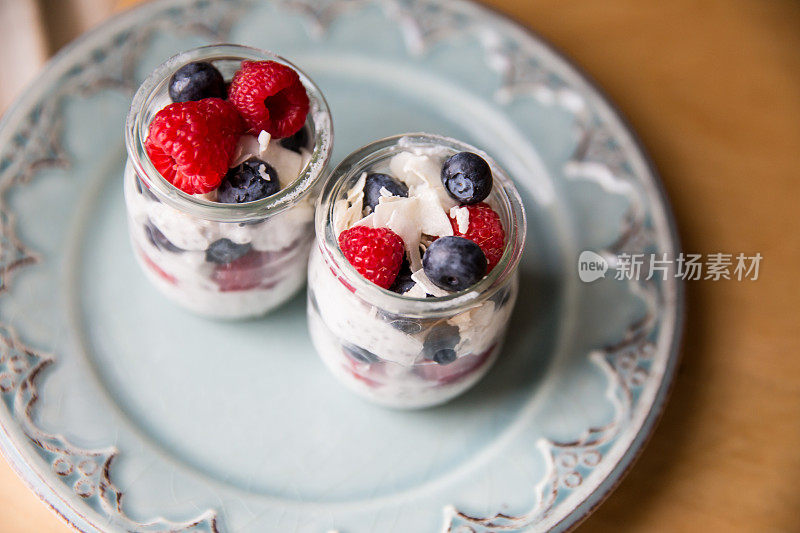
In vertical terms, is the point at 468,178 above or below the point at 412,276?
above

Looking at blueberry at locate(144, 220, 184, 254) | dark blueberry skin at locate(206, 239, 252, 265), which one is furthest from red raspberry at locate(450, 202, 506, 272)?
blueberry at locate(144, 220, 184, 254)

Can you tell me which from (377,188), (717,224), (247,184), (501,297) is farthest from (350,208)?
(717,224)

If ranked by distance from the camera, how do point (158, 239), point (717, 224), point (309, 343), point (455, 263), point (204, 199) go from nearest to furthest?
point (455, 263) → point (204, 199) → point (158, 239) → point (309, 343) → point (717, 224)

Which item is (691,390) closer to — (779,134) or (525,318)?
(525,318)

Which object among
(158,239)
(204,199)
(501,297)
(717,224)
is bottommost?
(158,239)

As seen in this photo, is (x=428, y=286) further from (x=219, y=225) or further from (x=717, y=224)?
(x=717, y=224)

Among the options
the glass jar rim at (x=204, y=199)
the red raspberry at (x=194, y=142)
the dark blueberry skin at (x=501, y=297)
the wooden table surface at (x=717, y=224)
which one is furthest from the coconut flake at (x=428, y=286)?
the wooden table surface at (x=717, y=224)

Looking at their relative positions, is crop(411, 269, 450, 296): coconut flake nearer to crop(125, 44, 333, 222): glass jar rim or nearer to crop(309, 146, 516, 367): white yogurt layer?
crop(309, 146, 516, 367): white yogurt layer

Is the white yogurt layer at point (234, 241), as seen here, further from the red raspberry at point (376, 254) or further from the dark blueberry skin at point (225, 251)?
the red raspberry at point (376, 254)
